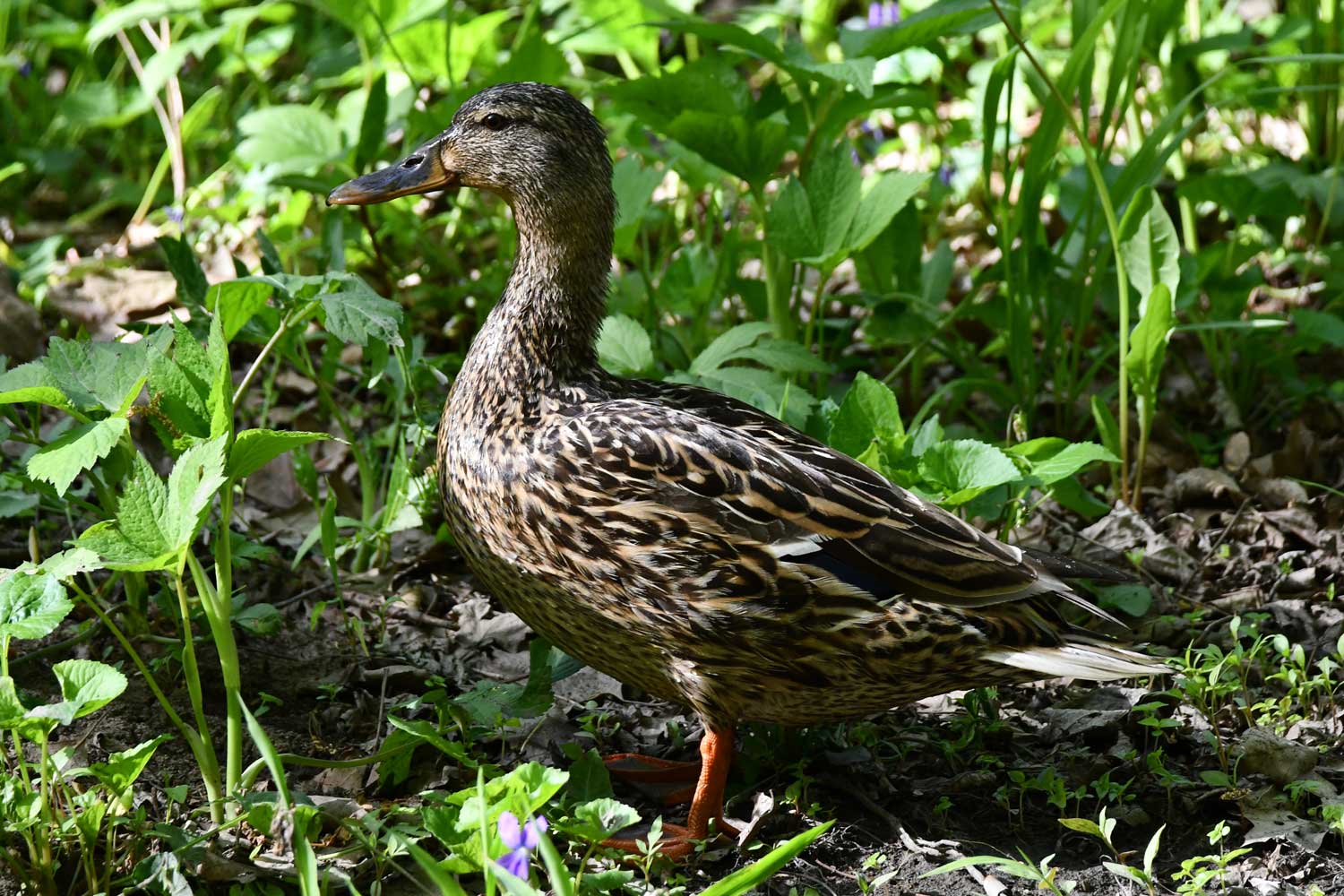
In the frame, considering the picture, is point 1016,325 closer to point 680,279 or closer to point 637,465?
point 680,279

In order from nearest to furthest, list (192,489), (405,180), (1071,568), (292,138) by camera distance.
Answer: (192,489), (1071,568), (405,180), (292,138)

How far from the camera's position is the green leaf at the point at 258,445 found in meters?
2.54

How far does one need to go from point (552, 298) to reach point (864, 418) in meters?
0.81

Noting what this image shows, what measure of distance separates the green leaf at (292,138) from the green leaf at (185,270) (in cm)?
126

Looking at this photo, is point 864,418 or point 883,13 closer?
point 864,418

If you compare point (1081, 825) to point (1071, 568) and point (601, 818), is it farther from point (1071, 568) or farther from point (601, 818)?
point (601, 818)

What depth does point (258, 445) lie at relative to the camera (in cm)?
258

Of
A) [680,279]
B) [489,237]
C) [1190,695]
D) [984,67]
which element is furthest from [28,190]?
[1190,695]

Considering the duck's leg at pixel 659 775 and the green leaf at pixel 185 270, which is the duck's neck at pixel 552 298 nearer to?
the green leaf at pixel 185 270

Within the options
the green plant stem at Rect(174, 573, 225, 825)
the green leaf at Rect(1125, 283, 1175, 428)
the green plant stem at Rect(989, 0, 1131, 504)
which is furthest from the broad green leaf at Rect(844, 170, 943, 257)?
the green plant stem at Rect(174, 573, 225, 825)

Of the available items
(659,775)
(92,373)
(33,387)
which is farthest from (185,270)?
(659,775)

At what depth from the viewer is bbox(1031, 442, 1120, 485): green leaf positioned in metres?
3.33

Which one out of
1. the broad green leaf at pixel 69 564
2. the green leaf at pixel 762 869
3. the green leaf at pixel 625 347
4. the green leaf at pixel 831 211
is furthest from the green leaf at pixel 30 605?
the green leaf at pixel 831 211

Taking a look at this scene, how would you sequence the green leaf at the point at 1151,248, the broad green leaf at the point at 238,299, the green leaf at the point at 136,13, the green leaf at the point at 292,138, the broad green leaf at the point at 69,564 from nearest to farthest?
the broad green leaf at the point at 69,564, the broad green leaf at the point at 238,299, the green leaf at the point at 1151,248, the green leaf at the point at 292,138, the green leaf at the point at 136,13
